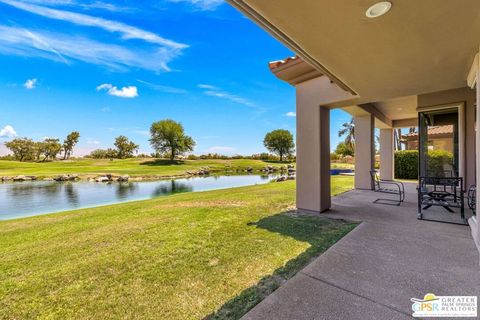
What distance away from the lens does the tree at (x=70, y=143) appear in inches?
1709

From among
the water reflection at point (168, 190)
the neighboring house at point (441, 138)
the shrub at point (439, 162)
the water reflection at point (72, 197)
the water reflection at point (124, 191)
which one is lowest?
the water reflection at point (168, 190)

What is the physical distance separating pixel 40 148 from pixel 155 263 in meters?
52.4

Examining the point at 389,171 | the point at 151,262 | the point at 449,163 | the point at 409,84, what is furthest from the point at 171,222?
the point at 389,171

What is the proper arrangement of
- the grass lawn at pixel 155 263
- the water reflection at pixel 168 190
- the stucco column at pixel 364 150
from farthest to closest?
the water reflection at pixel 168 190 → the stucco column at pixel 364 150 → the grass lawn at pixel 155 263

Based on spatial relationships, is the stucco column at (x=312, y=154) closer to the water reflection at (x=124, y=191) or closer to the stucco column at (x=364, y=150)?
the stucco column at (x=364, y=150)

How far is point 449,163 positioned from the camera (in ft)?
Result: 19.6

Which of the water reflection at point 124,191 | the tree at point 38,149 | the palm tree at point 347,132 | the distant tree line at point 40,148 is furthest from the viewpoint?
the tree at point 38,149

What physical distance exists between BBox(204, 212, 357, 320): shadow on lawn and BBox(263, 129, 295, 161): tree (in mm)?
42638

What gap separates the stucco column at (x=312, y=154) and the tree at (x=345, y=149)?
2331cm

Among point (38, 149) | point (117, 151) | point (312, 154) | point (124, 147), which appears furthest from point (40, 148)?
point (312, 154)

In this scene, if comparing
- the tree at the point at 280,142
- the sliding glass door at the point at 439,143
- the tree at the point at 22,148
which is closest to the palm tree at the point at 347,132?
the sliding glass door at the point at 439,143

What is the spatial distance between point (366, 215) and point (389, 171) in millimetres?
6997

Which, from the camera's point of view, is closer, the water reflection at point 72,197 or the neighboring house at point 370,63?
the neighboring house at point 370,63

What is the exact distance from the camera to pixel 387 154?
966 centimetres
